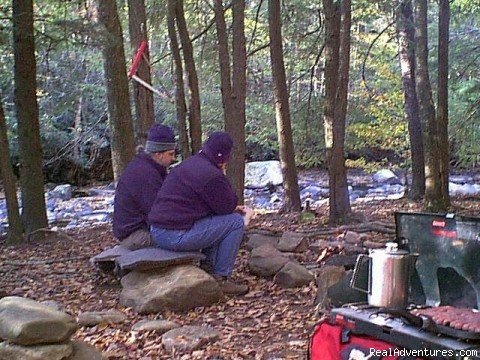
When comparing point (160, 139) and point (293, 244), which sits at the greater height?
point (160, 139)

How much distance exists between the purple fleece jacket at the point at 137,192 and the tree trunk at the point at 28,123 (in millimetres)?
3926

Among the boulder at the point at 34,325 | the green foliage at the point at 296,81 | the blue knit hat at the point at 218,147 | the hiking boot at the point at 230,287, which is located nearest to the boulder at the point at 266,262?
the hiking boot at the point at 230,287

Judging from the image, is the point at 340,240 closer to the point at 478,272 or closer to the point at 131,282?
the point at 131,282

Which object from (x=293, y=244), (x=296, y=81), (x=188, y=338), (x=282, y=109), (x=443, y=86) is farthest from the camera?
(x=296, y=81)

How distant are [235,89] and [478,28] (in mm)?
10564

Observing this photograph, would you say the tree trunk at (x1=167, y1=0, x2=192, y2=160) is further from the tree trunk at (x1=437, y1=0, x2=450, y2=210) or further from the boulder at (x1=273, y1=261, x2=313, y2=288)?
the boulder at (x1=273, y1=261, x2=313, y2=288)

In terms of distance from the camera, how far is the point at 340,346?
3406 millimetres

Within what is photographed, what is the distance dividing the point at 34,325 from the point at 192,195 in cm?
215

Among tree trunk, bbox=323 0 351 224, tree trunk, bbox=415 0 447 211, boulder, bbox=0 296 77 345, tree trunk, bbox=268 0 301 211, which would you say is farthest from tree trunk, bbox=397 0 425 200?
→ boulder, bbox=0 296 77 345

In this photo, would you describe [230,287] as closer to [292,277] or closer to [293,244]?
[292,277]

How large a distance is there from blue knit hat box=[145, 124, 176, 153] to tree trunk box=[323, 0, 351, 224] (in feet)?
13.7

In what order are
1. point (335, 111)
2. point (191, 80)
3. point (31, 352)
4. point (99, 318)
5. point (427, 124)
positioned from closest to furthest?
point (31, 352) < point (99, 318) < point (335, 111) < point (427, 124) < point (191, 80)

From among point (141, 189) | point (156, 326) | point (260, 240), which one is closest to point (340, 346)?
point (156, 326)

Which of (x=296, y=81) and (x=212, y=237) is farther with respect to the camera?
(x=296, y=81)
